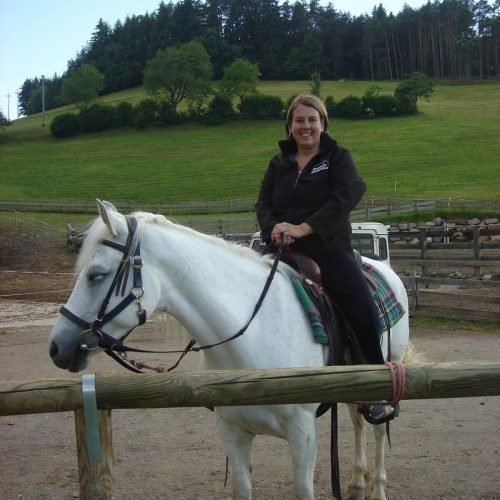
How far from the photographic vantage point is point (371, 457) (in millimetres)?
5730

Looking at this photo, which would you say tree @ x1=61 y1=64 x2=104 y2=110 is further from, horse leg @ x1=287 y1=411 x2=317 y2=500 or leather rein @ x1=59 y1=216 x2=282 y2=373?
horse leg @ x1=287 y1=411 x2=317 y2=500

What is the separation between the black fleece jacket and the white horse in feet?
1.12

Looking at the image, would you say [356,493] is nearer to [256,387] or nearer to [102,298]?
[256,387]

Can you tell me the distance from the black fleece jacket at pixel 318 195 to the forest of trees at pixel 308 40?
103226 mm

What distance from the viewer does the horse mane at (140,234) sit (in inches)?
124

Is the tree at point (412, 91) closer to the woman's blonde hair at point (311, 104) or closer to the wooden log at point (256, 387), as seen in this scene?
the woman's blonde hair at point (311, 104)

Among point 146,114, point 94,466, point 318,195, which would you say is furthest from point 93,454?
point 146,114

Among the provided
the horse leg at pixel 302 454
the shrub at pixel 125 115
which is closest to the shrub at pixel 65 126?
the shrub at pixel 125 115

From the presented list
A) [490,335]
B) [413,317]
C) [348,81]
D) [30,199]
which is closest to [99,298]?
[490,335]

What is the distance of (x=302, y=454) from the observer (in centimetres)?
328

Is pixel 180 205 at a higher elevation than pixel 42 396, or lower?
lower

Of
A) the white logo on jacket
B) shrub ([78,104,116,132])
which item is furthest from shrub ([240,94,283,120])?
the white logo on jacket

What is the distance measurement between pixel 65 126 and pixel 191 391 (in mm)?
79880

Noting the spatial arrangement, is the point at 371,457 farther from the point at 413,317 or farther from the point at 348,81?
the point at 348,81
